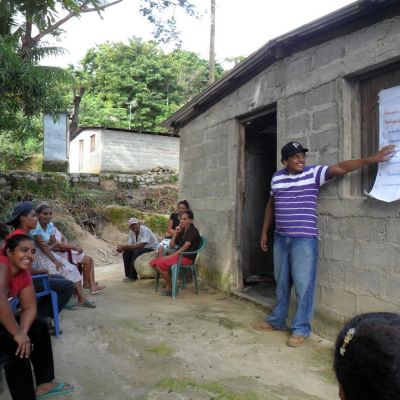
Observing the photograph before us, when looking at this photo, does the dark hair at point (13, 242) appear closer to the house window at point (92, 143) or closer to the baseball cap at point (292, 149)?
the baseball cap at point (292, 149)

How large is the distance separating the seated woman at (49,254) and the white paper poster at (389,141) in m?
3.34

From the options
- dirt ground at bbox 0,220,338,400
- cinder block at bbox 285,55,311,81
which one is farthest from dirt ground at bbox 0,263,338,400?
cinder block at bbox 285,55,311,81

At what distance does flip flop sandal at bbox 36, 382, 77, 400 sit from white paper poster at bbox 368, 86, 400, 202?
2.74m

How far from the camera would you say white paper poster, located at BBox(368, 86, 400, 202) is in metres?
3.38

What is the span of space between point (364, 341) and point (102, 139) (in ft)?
59.5

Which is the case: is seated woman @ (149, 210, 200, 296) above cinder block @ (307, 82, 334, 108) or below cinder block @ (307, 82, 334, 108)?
below

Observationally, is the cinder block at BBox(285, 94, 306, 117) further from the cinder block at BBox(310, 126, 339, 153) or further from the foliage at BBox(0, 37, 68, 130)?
the foliage at BBox(0, 37, 68, 130)

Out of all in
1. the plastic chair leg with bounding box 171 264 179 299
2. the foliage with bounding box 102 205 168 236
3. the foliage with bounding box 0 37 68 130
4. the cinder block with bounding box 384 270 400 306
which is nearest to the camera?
the cinder block with bounding box 384 270 400 306

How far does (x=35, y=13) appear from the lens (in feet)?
11.3

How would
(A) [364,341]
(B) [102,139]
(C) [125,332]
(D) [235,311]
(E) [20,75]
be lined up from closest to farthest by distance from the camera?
(A) [364,341] → (C) [125,332] → (D) [235,311] → (E) [20,75] → (B) [102,139]

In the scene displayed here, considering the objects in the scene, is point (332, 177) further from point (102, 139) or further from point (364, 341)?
point (102, 139)

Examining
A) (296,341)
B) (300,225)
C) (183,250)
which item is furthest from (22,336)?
(183,250)

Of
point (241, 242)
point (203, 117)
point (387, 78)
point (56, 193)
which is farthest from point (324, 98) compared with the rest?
point (56, 193)

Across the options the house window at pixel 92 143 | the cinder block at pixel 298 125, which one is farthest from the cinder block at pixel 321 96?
the house window at pixel 92 143
